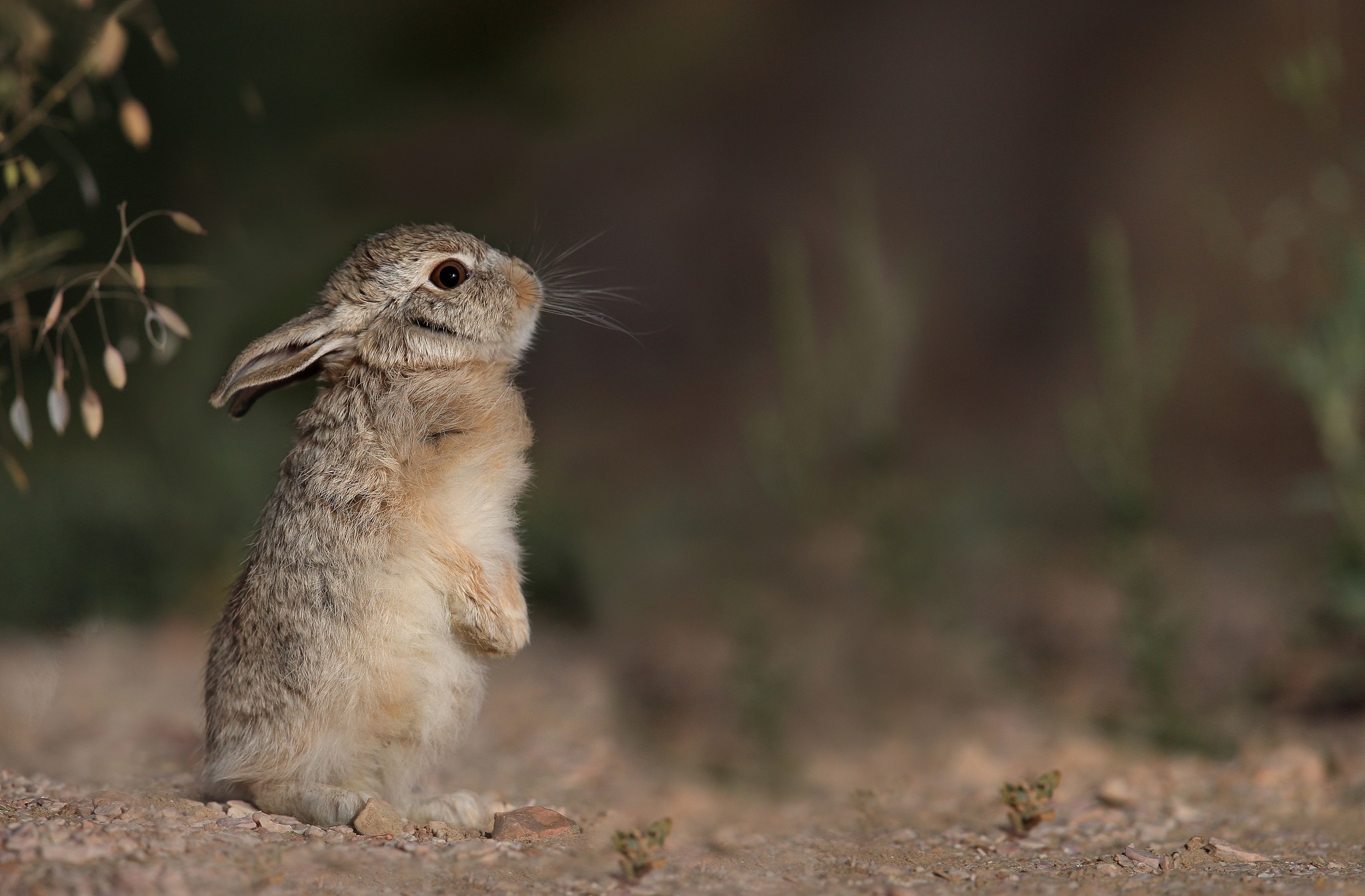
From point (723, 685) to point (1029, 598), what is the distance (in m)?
1.99

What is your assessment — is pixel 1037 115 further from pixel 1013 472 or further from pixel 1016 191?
pixel 1013 472

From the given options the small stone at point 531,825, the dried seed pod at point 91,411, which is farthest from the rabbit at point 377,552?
the dried seed pod at point 91,411

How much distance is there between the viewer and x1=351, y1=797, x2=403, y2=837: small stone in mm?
3299

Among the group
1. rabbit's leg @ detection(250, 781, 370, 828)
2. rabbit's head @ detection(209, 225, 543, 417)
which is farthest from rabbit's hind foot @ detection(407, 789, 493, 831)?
rabbit's head @ detection(209, 225, 543, 417)

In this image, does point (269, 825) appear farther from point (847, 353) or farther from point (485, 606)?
point (847, 353)

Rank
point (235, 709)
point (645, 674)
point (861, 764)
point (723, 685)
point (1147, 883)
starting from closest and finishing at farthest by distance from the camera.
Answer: point (1147, 883) < point (235, 709) < point (861, 764) < point (723, 685) < point (645, 674)

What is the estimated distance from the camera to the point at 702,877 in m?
3.22

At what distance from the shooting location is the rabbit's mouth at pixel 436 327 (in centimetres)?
372

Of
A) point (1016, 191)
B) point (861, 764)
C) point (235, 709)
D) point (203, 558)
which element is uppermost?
point (1016, 191)

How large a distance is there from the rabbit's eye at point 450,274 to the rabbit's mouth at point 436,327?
4.7 inches

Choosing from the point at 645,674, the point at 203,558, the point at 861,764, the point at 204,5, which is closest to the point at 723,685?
the point at 645,674

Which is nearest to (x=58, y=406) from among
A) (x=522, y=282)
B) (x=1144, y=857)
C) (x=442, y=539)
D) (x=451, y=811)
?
(x=442, y=539)

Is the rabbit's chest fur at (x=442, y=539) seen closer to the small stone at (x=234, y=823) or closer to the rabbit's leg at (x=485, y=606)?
the rabbit's leg at (x=485, y=606)

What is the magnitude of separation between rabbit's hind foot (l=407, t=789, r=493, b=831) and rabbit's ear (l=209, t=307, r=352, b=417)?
4.16ft
